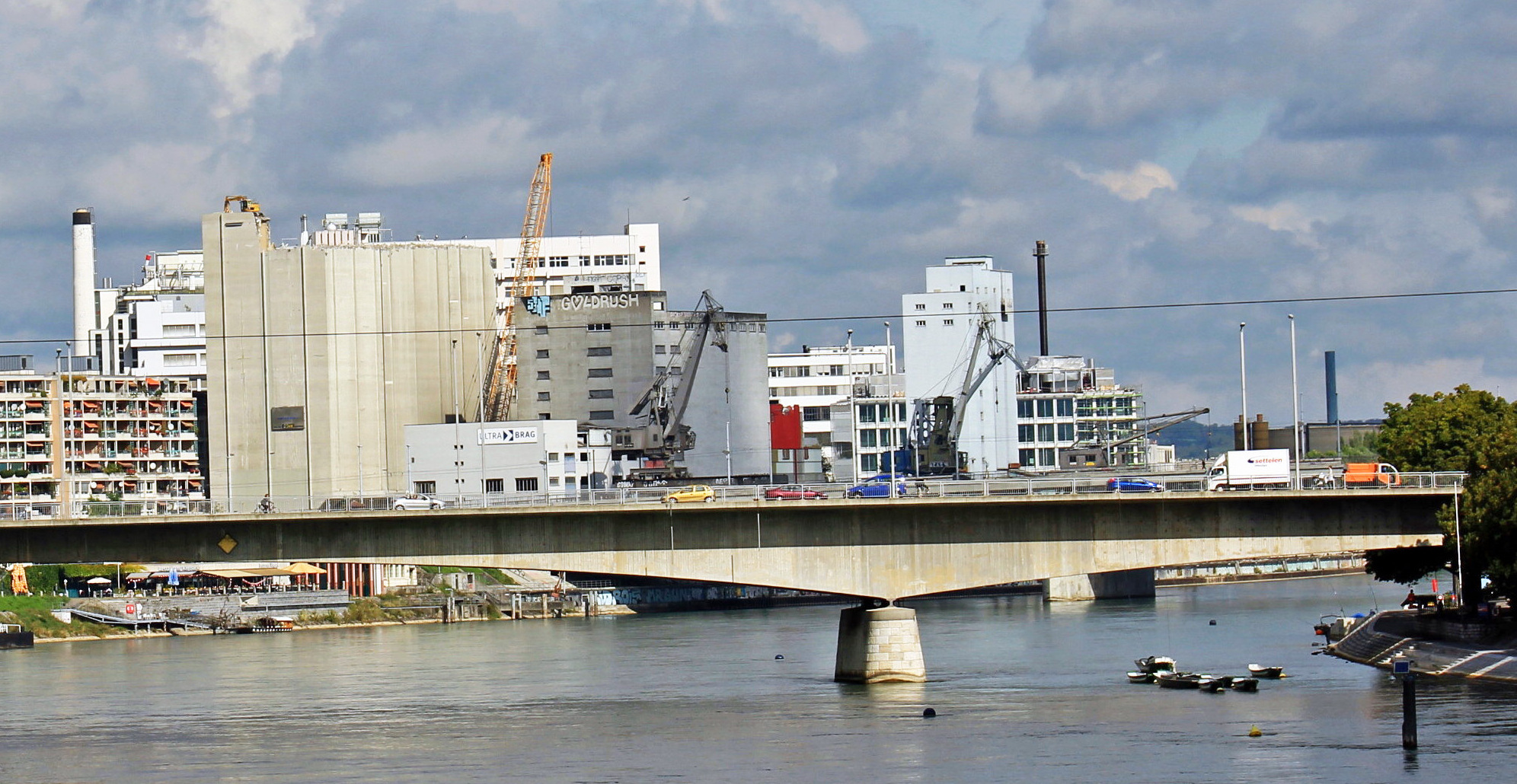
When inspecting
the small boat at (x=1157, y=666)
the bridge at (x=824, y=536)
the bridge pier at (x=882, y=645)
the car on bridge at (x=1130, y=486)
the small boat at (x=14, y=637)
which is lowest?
the small boat at (x=14, y=637)

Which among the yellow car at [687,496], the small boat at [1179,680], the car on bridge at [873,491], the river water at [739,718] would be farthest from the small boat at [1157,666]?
the yellow car at [687,496]

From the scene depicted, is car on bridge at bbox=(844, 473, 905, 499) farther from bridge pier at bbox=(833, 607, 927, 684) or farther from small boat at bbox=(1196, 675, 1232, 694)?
small boat at bbox=(1196, 675, 1232, 694)

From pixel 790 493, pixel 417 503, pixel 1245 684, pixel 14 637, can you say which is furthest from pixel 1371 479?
pixel 14 637

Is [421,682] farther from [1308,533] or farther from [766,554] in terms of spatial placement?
[1308,533]

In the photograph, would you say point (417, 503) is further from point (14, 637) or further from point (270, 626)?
point (270, 626)

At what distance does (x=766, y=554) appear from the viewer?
95000 millimetres

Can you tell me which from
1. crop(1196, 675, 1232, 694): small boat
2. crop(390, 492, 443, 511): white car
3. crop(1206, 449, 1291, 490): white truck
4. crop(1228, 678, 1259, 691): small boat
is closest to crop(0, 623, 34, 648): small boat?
crop(390, 492, 443, 511): white car

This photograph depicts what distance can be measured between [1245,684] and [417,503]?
1686 inches

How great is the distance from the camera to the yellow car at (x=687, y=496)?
308ft

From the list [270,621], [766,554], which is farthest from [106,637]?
[766,554]

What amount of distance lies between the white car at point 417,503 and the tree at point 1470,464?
156 feet

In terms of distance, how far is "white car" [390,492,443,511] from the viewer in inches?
3748

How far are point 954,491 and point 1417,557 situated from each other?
3761 cm

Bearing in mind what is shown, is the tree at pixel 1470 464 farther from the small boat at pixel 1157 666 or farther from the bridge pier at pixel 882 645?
the bridge pier at pixel 882 645
